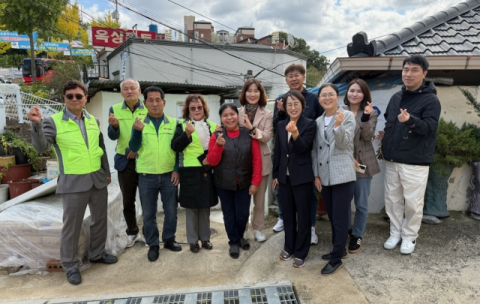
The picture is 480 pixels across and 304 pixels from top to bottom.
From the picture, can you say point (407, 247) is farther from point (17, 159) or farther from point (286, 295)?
point (17, 159)

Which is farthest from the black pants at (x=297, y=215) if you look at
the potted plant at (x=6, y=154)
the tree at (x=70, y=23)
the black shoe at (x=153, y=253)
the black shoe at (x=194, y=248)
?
the tree at (x=70, y=23)

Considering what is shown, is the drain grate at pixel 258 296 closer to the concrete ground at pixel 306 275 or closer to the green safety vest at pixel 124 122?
the concrete ground at pixel 306 275

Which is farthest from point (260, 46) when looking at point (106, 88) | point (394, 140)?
point (394, 140)

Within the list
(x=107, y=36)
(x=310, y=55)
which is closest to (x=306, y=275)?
(x=107, y=36)

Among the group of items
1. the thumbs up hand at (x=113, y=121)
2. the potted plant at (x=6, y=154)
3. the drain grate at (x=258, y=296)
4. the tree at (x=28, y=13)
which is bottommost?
the drain grate at (x=258, y=296)

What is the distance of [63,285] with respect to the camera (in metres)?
3.15

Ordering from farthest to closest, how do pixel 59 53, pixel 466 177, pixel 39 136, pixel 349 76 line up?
pixel 59 53 → pixel 349 76 → pixel 466 177 → pixel 39 136

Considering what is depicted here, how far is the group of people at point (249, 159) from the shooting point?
3059 mm

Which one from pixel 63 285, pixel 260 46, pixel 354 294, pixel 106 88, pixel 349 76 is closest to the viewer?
pixel 354 294

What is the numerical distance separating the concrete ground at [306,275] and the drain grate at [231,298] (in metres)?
0.08

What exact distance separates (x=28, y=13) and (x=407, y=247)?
786 inches

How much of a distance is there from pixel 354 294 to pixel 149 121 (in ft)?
8.84

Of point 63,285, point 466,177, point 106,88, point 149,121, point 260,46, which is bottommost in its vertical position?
point 63,285

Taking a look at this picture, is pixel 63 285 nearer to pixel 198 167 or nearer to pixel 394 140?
pixel 198 167
